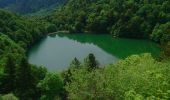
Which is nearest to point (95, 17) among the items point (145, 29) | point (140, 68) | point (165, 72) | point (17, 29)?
point (145, 29)

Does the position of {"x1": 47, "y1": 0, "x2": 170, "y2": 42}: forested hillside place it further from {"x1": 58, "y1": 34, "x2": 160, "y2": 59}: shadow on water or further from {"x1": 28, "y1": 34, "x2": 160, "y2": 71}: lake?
{"x1": 28, "y1": 34, "x2": 160, "y2": 71}: lake

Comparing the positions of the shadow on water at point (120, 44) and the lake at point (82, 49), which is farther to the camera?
the shadow on water at point (120, 44)

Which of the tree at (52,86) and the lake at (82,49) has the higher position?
the lake at (82,49)

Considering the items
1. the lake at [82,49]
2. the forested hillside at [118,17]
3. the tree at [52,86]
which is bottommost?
the tree at [52,86]

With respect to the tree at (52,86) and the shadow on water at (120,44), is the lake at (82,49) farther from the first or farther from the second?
the tree at (52,86)

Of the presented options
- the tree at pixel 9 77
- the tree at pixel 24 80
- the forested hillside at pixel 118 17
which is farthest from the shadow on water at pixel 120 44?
the tree at pixel 24 80

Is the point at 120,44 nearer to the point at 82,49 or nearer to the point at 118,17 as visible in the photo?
the point at 82,49

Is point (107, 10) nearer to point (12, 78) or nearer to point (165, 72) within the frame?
point (12, 78)
